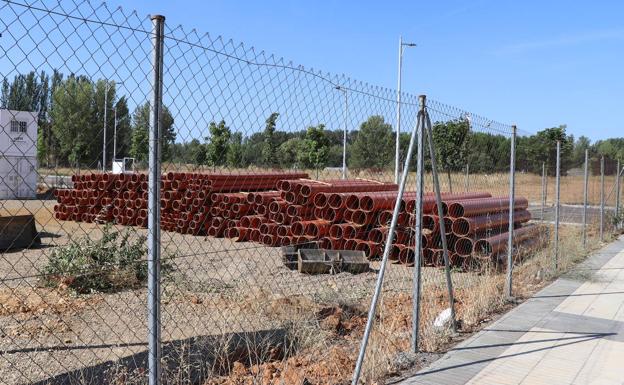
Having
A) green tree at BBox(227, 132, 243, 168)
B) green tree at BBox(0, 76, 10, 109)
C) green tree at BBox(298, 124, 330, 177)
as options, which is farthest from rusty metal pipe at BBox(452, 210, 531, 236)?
green tree at BBox(0, 76, 10, 109)

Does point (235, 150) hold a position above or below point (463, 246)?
above

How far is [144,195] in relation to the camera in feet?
56.2

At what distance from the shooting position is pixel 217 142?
15.0ft

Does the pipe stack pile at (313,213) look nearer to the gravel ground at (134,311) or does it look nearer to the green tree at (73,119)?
the gravel ground at (134,311)

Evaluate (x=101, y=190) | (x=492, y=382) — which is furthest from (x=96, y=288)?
(x=101, y=190)

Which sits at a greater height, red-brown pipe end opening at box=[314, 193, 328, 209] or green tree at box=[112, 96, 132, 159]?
green tree at box=[112, 96, 132, 159]

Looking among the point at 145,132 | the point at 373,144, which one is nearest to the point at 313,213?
the point at 373,144

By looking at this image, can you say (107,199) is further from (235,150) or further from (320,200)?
(235,150)

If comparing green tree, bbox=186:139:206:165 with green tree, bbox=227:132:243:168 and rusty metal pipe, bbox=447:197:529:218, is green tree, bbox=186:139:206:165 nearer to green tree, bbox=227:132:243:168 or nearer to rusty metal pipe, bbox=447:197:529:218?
green tree, bbox=227:132:243:168

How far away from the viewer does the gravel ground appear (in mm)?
5500

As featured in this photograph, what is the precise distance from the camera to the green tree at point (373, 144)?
24.5ft

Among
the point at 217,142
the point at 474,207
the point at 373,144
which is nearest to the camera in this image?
the point at 217,142

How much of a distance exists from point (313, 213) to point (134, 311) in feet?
20.3

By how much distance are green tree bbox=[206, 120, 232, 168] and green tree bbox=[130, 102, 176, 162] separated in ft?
1.09
